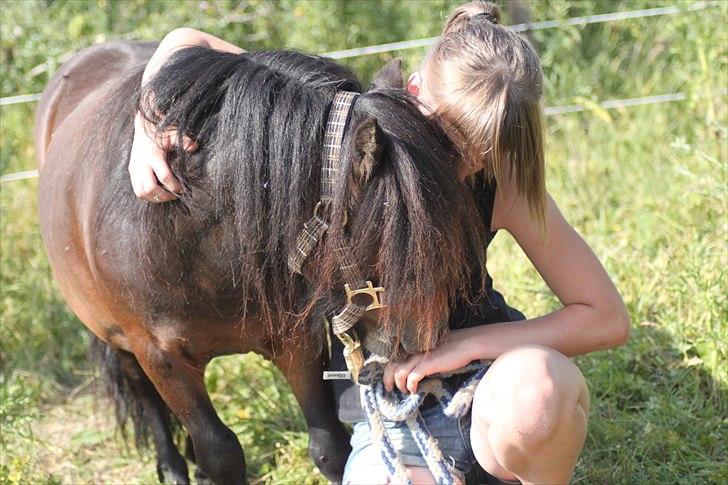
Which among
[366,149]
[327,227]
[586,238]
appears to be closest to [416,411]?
[327,227]

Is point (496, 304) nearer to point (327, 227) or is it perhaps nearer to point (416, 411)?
point (416, 411)

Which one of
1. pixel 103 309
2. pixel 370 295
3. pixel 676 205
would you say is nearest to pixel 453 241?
pixel 370 295

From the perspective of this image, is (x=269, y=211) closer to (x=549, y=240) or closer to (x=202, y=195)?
(x=202, y=195)

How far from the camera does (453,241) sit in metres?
1.75

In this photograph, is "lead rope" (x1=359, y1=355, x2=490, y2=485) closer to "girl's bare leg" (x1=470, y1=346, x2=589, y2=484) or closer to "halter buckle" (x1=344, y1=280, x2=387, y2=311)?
"girl's bare leg" (x1=470, y1=346, x2=589, y2=484)

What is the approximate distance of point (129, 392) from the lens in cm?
302

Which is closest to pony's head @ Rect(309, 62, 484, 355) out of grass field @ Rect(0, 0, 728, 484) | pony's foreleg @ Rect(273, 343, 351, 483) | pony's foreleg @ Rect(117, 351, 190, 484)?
pony's foreleg @ Rect(273, 343, 351, 483)

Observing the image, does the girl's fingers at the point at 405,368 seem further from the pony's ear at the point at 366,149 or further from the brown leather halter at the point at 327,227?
the pony's ear at the point at 366,149

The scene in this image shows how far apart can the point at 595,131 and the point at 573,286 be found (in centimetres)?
229

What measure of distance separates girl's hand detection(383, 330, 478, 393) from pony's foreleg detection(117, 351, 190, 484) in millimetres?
1128

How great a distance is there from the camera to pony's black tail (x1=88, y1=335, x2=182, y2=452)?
117 inches

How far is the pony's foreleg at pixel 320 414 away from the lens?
2.36m

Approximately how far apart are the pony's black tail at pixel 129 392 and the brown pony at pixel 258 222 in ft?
2.05

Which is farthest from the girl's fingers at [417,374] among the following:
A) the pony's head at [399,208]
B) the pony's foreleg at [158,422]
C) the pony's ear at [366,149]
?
the pony's foreleg at [158,422]
